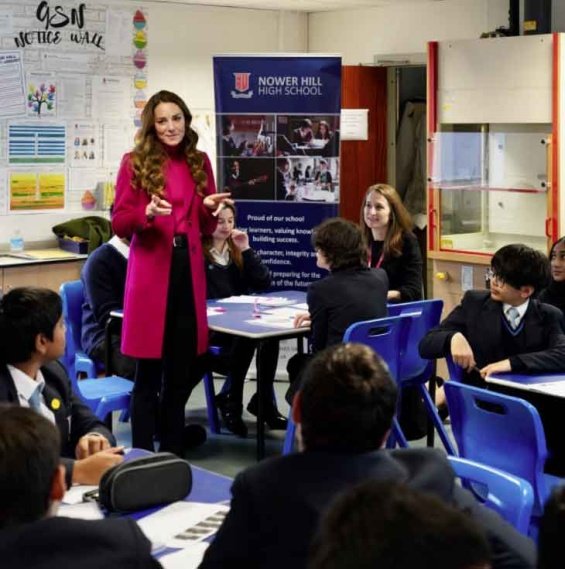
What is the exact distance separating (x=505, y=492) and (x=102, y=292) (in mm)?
3318

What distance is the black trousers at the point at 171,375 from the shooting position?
4980 mm

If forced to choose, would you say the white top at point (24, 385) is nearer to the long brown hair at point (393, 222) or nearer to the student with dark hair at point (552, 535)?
the student with dark hair at point (552, 535)

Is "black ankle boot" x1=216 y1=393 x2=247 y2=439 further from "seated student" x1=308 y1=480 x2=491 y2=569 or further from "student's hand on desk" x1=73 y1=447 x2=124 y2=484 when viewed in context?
"seated student" x1=308 y1=480 x2=491 y2=569

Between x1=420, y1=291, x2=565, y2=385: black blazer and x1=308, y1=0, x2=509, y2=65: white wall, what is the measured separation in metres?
3.80

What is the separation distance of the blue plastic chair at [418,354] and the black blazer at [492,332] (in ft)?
2.69

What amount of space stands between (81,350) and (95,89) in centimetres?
271

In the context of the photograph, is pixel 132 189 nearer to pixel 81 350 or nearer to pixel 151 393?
pixel 151 393

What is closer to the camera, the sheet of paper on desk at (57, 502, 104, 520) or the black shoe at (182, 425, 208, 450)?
the sheet of paper on desk at (57, 502, 104, 520)

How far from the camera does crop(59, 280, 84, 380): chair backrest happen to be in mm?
5688

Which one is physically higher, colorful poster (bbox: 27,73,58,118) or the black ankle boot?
colorful poster (bbox: 27,73,58,118)

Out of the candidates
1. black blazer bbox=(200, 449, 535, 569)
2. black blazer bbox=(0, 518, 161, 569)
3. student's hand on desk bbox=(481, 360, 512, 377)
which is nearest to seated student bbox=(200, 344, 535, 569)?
black blazer bbox=(200, 449, 535, 569)

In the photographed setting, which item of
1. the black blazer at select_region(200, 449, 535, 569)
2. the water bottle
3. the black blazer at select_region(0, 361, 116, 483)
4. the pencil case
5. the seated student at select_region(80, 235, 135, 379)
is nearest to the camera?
the black blazer at select_region(200, 449, 535, 569)

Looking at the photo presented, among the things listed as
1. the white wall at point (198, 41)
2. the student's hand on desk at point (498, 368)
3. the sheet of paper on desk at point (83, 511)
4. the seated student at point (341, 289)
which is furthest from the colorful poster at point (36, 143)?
the sheet of paper on desk at point (83, 511)

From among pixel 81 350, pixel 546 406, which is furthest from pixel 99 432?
pixel 81 350
